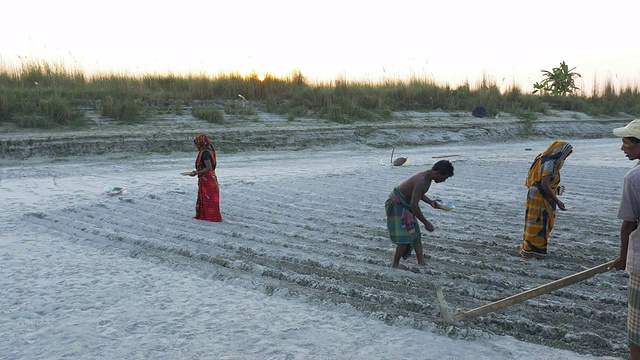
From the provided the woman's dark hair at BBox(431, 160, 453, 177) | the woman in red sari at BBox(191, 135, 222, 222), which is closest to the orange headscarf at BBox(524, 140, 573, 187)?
the woman's dark hair at BBox(431, 160, 453, 177)

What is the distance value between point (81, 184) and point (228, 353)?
23.7 feet

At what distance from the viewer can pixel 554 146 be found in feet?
18.7

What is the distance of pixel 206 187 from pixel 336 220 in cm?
176

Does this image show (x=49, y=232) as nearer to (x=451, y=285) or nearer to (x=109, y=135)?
(x=451, y=285)

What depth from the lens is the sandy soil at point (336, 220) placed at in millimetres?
4434

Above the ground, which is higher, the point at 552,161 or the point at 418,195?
the point at 552,161

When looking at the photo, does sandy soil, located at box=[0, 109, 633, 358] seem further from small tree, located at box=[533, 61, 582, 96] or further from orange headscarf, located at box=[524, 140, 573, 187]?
small tree, located at box=[533, 61, 582, 96]

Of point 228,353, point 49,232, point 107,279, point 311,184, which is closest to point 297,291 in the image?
point 228,353

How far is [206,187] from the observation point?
7.38 m

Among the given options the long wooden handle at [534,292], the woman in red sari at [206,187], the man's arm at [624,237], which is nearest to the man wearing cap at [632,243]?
the man's arm at [624,237]

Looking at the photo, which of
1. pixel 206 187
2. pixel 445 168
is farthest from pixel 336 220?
pixel 445 168

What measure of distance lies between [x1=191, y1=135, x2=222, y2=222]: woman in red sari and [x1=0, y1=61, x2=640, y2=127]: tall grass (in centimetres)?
852

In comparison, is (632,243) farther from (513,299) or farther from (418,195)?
(418,195)

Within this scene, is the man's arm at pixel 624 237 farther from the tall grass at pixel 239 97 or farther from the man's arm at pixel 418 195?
the tall grass at pixel 239 97
